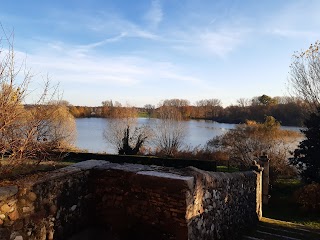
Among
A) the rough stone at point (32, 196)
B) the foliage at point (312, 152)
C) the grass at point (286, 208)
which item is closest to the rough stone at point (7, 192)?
the rough stone at point (32, 196)

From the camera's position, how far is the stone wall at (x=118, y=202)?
11.5 feet

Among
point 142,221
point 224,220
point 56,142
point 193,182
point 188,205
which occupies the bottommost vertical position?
point 224,220

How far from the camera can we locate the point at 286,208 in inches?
557

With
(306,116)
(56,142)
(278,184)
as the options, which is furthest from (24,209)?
(306,116)

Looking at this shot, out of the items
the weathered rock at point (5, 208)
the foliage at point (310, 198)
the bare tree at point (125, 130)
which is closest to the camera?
the weathered rock at point (5, 208)

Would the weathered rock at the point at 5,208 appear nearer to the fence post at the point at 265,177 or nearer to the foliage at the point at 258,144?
the fence post at the point at 265,177

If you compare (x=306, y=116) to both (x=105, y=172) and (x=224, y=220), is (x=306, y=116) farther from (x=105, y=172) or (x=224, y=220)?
(x=105, y=172)

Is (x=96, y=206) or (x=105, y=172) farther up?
(x=105, y=172)

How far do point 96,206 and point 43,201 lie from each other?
1.13 meters

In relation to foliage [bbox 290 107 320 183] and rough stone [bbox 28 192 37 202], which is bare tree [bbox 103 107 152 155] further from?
rough stone [bbox 28 192 37 202]

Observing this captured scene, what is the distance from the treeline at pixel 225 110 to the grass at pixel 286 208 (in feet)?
20.5

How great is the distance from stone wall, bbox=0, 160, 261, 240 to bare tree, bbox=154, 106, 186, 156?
69.7ft

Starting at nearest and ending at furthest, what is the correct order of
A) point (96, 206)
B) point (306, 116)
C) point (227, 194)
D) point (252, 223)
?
1. point (96, 206)
2. point (227, 194)
3. point (252, 223)
4. point (306, 116)

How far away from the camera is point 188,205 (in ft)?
13.3
